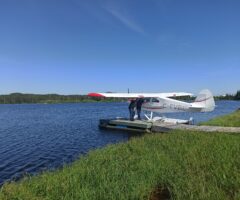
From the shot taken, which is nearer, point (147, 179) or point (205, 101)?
point (147, 179)

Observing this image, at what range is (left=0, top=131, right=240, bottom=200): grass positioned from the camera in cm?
589

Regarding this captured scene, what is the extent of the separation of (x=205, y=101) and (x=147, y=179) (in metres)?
17.5

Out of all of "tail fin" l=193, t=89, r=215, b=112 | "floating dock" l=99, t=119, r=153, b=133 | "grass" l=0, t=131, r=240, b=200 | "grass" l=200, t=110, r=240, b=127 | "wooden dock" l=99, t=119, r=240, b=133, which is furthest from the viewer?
"tail fin" l=193, t=89, r=215, b=112

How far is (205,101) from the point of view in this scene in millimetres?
23266

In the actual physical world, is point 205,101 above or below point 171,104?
above

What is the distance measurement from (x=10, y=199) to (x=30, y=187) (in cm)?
80

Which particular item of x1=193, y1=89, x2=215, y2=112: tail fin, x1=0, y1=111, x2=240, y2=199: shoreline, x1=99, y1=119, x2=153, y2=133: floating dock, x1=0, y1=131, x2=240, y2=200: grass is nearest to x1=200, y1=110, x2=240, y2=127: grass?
x1=193, y1=89, x2=215, y2=112: tail fin

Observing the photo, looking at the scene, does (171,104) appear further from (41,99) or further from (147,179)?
(41,99)

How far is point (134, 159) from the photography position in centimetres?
910

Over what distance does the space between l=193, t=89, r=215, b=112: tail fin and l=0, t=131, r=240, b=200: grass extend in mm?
13869

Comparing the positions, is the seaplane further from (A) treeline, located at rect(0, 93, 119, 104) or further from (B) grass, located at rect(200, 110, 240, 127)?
(A) treeline, located at rect(0, 93, 119, 104)

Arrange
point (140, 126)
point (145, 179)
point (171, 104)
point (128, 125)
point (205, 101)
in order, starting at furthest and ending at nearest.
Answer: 1. point (171, 104)
2. point (205, 101)
3. point (128, 125)
4. point (140, 126)
5. point (145, 179)

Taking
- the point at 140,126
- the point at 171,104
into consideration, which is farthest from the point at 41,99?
the point at 140,126

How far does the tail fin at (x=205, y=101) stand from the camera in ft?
76.1
